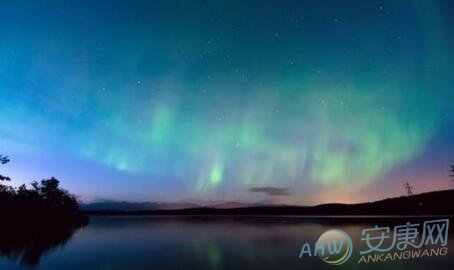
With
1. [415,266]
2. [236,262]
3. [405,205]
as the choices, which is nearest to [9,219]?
[236,262]

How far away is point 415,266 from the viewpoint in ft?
74.1

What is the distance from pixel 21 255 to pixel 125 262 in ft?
30.4

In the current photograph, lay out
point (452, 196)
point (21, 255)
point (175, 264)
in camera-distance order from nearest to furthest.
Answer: point (175, 264) < point (21, 255) < point (452, 196)

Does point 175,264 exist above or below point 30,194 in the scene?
below

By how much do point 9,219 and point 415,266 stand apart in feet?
242

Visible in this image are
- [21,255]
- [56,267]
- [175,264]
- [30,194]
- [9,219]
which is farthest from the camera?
[30,194]

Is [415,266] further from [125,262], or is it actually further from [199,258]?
[125,262]

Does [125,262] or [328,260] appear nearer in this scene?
[328,260]

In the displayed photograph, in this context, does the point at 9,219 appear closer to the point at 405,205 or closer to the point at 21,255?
the point at 21,255

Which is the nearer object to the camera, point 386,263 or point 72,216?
point 386,263

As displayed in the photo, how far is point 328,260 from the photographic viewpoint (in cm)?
2558

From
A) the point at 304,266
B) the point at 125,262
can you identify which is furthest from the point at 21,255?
the point at 304,266

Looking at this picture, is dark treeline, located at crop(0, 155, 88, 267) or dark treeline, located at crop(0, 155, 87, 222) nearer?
dark treeline, located at crop(0, 155, 88, 267)

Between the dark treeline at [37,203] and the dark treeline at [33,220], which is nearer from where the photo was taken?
the dark treeline at [33,220]
